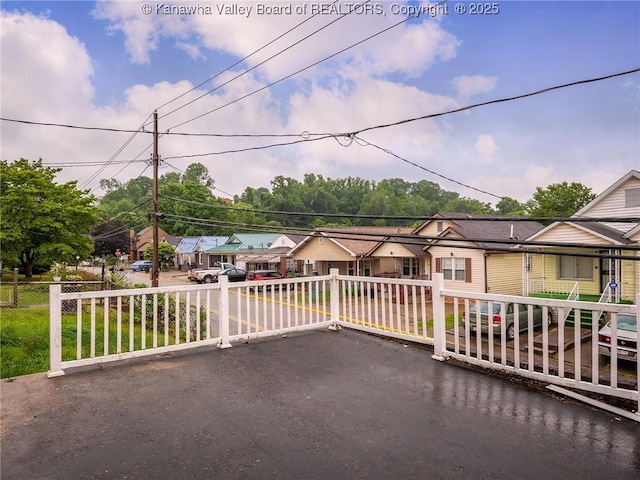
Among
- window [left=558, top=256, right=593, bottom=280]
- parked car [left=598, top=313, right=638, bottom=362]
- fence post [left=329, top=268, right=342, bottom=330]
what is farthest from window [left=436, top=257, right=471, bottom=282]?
fence post [left=329, top=268, right=342, bottom=330]

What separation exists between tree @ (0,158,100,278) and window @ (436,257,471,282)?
18033 millimetres

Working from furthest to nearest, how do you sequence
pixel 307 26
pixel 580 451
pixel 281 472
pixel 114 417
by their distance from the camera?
pixel 307 26 → pixel 114 417 → pixel 580 451 → pixel 281 472

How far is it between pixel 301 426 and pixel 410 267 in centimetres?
1852

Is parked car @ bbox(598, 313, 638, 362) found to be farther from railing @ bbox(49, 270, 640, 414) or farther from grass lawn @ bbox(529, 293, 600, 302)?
grass lawn @ bbox(529, 293, 600, 302)

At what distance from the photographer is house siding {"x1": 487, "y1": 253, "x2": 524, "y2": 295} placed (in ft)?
56.4

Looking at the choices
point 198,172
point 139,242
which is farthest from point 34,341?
point 198,172

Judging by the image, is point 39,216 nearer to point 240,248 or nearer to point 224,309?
point 224,309

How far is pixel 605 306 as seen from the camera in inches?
119

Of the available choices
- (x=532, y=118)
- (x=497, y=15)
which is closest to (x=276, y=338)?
(x=497, y=15)

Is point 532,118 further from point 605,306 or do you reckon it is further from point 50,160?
point 50,160

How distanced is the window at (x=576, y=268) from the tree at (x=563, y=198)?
2049 cm

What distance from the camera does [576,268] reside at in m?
14.7

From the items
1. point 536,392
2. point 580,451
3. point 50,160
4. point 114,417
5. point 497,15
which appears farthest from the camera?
point 50,160

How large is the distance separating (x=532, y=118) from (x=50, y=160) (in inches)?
837
